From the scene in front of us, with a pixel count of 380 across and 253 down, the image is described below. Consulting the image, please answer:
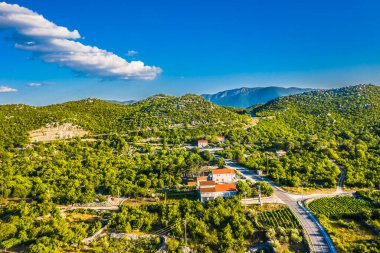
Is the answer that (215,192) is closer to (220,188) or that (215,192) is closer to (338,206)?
(220,188)

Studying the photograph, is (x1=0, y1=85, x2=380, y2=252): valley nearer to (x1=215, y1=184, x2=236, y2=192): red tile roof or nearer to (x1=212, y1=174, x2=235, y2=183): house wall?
(x1=215, y1=184, x2=236, y2=192): red tile roof

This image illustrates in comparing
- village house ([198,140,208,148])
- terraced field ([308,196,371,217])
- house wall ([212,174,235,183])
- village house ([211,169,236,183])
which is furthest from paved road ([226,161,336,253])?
village house ([198,140,208,148])

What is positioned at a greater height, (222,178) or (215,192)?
(222,178)

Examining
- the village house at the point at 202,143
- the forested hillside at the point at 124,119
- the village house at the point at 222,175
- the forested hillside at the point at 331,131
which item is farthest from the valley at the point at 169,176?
the village house at the point at 222,175

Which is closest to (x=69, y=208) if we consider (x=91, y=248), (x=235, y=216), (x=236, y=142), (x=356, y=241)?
(x=91, y=248)

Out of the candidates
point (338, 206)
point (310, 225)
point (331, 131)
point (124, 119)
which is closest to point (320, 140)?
point (331, 131)
